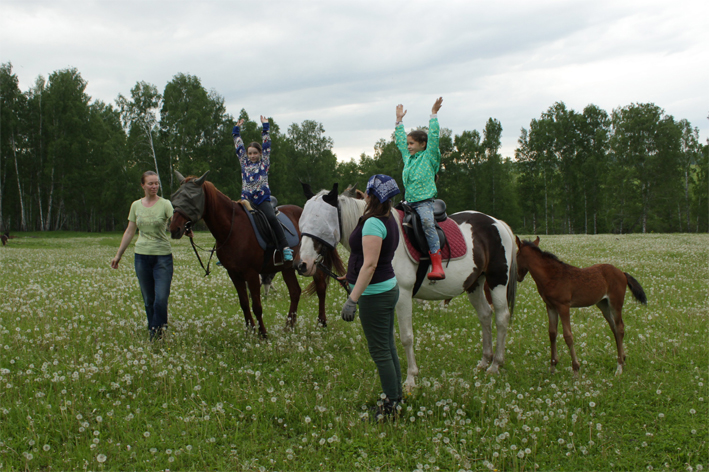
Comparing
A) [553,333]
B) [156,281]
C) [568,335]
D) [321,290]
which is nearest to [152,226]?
[156,281]

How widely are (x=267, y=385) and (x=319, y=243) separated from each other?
6.97 ft

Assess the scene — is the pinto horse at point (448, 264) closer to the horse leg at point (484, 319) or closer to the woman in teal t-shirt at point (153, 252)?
the horse leg at point (484, 319)

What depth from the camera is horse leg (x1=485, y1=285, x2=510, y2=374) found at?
675 centimetres

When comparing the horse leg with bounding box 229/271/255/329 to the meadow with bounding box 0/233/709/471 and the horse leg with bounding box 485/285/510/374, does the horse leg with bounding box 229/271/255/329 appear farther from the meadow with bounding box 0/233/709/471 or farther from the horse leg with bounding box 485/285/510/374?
the horse leg with bounding box 485/285/510/374

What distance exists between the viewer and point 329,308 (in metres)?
10.4

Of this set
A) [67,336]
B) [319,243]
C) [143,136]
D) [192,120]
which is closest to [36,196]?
[143,136]

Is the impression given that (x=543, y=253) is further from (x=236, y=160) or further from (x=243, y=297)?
(x=236, y=160)

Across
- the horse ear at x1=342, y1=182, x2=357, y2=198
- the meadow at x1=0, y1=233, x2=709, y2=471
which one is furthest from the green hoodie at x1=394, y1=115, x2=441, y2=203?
the meadow at x1=0, y1=233, x2=709, y2=471

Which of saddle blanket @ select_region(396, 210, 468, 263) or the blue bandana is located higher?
the blue bandana

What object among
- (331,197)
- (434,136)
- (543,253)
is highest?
(434,136)

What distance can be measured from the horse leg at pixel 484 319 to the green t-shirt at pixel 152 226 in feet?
17.5

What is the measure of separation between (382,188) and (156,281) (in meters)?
4.58

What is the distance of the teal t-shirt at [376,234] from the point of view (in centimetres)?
441

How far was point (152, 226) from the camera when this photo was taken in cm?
714
